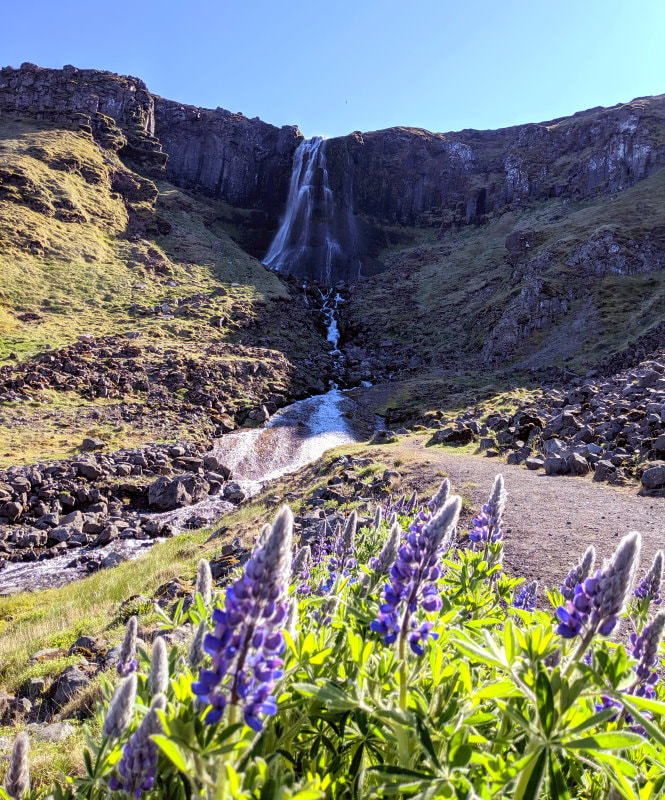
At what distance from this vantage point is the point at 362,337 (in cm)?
4984

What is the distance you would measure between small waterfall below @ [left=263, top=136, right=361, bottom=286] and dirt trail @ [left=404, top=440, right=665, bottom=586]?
58677 millimetres

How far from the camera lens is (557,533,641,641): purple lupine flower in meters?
1.39

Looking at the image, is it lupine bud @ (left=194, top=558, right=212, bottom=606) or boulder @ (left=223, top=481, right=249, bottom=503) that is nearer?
lupine bud @ (left=194, top=558, right=212, bottom=606)

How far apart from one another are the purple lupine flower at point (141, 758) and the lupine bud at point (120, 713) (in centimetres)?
12

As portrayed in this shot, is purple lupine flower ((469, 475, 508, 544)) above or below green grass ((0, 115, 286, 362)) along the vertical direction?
below

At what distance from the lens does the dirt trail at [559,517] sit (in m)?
7.04

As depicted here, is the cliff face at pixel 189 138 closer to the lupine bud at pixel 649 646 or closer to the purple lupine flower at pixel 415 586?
the purple lupine flower at pixel 415 586

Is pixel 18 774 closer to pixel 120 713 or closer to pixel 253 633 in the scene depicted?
pixel 120 713

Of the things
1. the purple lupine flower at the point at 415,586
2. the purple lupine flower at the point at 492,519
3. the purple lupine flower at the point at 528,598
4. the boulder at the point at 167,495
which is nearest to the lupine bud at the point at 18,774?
the purple lupine flower at the point at 415,586

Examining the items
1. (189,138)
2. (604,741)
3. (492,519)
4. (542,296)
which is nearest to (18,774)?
(604,741)

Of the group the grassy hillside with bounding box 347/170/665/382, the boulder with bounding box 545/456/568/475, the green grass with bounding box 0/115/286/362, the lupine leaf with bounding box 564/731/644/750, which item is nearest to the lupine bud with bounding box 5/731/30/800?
the lupine leaf with bounding box 564/731/644/750

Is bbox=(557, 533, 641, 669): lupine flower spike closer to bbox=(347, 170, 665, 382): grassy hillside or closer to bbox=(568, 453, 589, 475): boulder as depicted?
bbox=(568, 453, 589, 475): boulder

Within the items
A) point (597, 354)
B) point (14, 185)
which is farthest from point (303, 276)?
point (597, 354)

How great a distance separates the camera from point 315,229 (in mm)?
76250
